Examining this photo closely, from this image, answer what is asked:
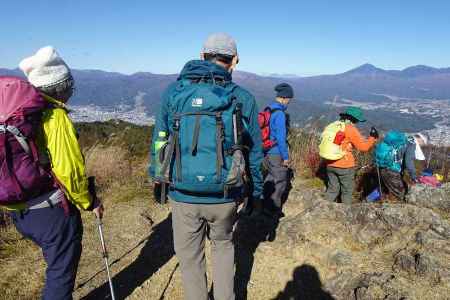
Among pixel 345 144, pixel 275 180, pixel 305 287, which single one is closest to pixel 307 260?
pixel 305 287

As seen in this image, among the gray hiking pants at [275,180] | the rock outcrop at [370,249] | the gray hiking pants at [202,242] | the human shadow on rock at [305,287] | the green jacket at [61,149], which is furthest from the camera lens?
the gray hiking pants at [275,180]

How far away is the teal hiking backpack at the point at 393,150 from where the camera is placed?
210 inches

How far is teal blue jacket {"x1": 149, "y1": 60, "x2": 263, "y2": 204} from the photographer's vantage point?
2473mm

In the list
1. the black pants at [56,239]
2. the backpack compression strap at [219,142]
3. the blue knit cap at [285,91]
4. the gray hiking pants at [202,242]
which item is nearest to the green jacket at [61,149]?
the black pants at [56,239]

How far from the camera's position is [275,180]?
5293 mm

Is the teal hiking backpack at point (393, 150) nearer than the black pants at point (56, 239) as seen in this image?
No

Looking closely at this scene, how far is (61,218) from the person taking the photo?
7.93 ft

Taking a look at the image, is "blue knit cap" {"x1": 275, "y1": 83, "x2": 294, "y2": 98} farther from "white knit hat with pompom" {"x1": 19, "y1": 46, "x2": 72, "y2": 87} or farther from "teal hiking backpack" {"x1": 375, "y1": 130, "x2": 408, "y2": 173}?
"white knit hat with pompom" {"x1": 19, "y1": 46, "x2": 72, "y2": 87}

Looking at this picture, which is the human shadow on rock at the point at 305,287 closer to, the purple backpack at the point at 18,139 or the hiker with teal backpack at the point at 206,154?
the hiker with teal backpack at the point at 206,154

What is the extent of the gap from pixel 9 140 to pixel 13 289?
7.93 feet

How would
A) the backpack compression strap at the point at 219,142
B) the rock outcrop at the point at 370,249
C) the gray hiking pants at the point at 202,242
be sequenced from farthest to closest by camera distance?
the rock outcrop at the point at 370,249, the gray hiking pants at the point at 202,242, the backpack compression strap at the point at 219,142

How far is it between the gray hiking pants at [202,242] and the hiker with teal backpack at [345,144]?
9.19 feet

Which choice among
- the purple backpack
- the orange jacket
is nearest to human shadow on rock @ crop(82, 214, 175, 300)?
the purple backpack

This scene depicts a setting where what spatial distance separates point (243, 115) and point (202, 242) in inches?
A: 42.9
